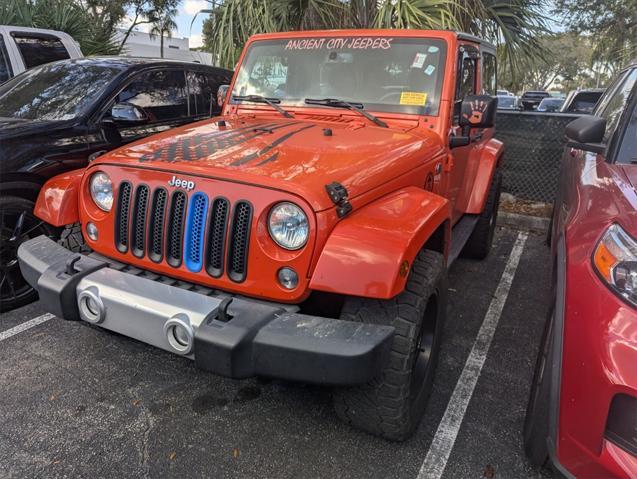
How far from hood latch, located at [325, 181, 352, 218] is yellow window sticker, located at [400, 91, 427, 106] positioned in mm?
1312

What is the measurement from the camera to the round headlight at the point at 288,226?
2064 millimetres

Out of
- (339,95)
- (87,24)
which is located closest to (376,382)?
(339,95)

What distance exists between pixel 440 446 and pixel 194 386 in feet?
4.49

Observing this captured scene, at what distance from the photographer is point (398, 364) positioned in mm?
2059

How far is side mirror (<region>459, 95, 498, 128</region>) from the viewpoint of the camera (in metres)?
3.12

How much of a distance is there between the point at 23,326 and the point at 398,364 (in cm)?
273

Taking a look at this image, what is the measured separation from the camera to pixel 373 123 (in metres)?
3.16

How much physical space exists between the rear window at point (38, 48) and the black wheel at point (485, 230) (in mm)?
5428

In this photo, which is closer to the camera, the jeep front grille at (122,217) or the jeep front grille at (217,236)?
the jeep front grille at (217,236)

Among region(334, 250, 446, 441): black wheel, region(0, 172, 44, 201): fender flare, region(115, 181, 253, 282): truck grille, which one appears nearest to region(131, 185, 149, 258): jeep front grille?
region(115, 181, 253, 282): truck grille

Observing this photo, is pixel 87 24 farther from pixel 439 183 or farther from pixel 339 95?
pixel 439 183

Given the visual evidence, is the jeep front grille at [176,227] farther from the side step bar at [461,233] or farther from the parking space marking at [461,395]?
the side step bar at [461,233]

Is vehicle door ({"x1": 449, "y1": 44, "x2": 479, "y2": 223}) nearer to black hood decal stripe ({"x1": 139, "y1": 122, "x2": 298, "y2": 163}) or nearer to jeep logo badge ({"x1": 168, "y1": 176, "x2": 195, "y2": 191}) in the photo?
black hood decal stripe ({"x1": 139, "y1": 122, "x2": 298, "y2": 163})

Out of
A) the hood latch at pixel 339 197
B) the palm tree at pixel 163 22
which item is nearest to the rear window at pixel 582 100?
the hood latch at pixel 339 197
